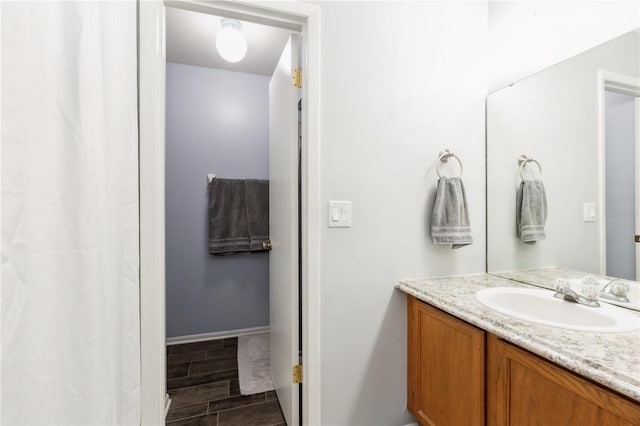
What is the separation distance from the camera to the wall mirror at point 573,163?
994 mm

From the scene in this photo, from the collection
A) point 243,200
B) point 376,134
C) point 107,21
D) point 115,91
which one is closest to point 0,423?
point 115,91

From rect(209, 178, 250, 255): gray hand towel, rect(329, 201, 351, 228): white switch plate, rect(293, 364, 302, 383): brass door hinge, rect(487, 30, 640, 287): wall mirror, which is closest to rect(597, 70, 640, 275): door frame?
rect(487, 30, 640, 287): wall mirror

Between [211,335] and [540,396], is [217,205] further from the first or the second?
[540,396]

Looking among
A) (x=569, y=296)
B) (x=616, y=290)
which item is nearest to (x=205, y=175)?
(x=569, y=296)

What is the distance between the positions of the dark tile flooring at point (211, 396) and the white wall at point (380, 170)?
537mm

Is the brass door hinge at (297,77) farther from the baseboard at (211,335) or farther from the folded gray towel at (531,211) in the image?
the baseboard at (211,335)

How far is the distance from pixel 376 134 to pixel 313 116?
0.31m

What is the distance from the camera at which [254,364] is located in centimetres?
209

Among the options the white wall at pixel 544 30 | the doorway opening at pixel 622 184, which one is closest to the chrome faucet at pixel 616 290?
the doorway opening at pixel 622 184

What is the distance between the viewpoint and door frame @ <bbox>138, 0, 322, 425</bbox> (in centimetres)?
109

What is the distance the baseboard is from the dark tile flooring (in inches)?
6.3

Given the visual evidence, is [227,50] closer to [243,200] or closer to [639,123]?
[243,200]

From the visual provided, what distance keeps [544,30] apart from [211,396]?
104 inches

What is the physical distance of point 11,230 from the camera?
0.49 meters
